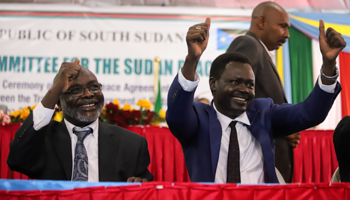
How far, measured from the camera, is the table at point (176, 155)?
11.7 feet

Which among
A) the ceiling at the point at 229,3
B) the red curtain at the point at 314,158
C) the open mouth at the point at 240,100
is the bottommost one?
the red curtain at the point at 314,158

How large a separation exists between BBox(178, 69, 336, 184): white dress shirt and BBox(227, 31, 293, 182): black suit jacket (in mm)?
467

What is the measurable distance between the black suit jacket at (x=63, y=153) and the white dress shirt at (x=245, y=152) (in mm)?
491

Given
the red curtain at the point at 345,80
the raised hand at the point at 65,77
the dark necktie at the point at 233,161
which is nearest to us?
the dark necktie at the point at 233,161

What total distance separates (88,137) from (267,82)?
1179 millimetres

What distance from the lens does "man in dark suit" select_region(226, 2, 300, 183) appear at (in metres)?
2.51

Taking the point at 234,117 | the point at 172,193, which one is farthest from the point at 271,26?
the point at 172,193

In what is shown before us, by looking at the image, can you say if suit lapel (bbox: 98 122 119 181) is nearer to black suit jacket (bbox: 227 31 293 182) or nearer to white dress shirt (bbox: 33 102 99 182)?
white dress shirt (bbox: 33 102 99 182)

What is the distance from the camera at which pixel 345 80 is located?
624 centimetres

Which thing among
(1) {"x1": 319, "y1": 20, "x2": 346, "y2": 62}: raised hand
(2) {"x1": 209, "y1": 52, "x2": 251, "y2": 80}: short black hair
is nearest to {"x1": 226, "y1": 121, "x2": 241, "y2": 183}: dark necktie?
(2) {"x1": 209, "y1": 52, "x2": 251, "y2": 80}: short black hair

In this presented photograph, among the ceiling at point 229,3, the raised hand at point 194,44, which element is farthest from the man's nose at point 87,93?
the ceiling at point 229,3

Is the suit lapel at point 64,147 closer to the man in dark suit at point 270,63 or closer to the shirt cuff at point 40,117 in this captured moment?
the shirt cuff at point 40,117

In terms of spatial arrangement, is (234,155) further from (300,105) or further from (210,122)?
(300,105)

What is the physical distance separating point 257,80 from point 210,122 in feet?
2.24
